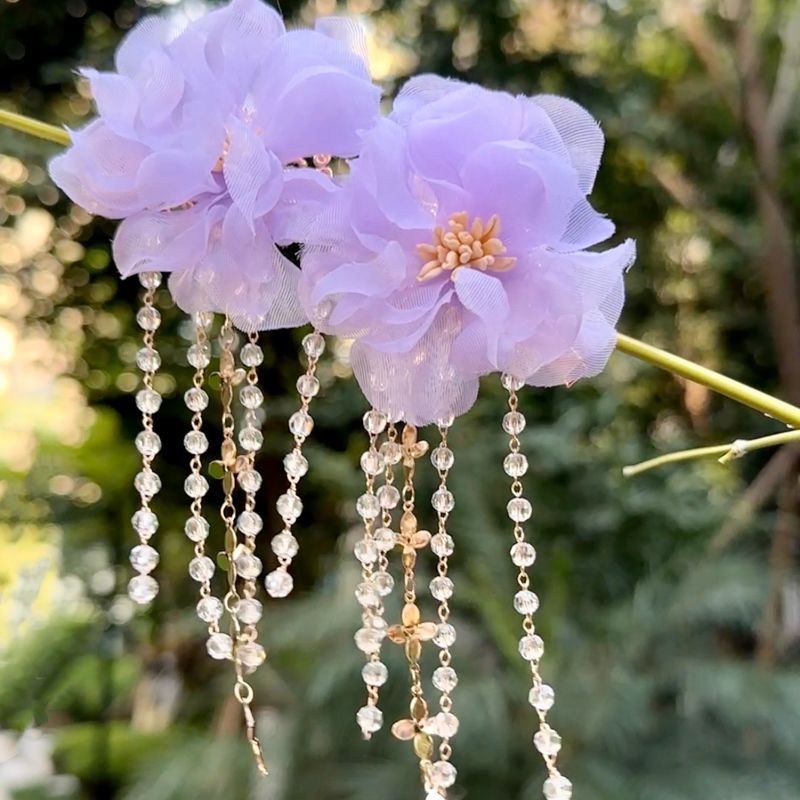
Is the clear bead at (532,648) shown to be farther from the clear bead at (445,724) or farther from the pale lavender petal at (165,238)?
the pale lavender petal at (165,238)

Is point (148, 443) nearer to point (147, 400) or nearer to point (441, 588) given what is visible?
point (147, 400)

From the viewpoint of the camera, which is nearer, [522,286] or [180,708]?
[522,286]

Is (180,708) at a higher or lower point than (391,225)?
lower

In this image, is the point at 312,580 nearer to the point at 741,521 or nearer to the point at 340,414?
the point at 340,414

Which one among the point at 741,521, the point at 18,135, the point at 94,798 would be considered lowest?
the point at 94,798

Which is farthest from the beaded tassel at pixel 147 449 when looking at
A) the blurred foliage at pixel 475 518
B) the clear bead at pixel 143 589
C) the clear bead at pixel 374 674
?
the blurred foliage at pixel 475 518

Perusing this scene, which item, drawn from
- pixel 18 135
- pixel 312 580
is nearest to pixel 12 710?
pixel 312 580

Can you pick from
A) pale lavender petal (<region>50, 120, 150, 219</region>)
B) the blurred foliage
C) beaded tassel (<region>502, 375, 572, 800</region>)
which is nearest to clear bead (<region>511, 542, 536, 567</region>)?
beaded tassel (<region>502, 375, 572, 800</region>)

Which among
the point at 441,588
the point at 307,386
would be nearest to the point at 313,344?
the point at 307,386
